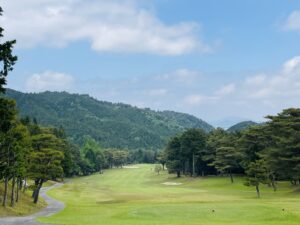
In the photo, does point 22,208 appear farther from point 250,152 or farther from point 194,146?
point 194,146

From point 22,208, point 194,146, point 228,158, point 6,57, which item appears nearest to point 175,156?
point 194,146

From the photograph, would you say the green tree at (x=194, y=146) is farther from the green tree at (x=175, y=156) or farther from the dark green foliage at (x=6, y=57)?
the dark green foliage at (x=6, y=57)

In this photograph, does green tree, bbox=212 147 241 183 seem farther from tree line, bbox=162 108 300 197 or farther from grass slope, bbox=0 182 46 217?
grass slope, bbox=0 182 46 217

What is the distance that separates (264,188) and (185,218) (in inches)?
2119

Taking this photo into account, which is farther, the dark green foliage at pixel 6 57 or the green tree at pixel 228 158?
the green tree at pixel 228 158

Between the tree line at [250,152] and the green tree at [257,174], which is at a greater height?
the tree line at [250,152]

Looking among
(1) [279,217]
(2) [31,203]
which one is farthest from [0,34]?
(2) [31,203]

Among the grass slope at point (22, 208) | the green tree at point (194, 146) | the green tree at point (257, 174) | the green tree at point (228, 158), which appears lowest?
the grass slope at point (22, 208)

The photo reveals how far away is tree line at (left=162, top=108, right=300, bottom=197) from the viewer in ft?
260

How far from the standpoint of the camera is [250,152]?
340 feet

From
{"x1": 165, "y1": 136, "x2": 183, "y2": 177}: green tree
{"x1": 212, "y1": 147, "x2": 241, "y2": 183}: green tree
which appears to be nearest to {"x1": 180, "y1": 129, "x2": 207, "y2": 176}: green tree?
{"x1": 165, "y1": 136, "x2": 183, "y2": 177}: green tree

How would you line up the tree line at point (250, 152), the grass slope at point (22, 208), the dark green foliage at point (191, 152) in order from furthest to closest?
the dark green foliage at point (191, 152) < the tree line at point (250, 152) < the grass slope at point (22, 208)

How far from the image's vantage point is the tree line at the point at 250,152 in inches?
3123

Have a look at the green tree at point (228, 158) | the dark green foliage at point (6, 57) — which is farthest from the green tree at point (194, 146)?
the dark green foliage at point (6, 57)
